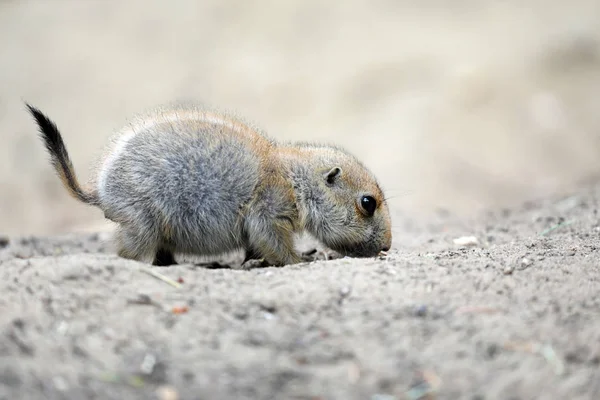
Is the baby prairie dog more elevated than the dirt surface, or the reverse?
the baby prairie dog

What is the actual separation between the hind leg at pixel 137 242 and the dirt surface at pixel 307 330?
106 centimetres

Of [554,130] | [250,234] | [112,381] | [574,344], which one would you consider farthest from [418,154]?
[112,381]

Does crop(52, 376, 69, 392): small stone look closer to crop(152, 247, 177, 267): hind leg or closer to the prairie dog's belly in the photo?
the prairie dog's belly

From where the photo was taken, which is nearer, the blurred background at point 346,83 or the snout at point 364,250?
the snout at point 364,250

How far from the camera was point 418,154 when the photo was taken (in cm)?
1166

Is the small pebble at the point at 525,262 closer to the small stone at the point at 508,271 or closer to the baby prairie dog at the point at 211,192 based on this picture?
the small stone at the point at 508,271

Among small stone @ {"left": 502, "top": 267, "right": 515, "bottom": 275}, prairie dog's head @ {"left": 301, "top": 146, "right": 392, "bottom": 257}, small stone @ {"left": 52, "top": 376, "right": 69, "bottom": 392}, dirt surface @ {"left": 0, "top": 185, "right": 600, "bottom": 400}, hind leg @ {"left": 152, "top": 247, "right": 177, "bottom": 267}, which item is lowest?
small stone @ {"left": 52, "top": 376, "right": 69, "bottom": 392}

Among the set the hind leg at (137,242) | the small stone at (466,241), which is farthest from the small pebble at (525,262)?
the hind leg at (137,242)

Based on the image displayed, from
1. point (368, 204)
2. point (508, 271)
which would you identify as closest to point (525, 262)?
point (508, 271)

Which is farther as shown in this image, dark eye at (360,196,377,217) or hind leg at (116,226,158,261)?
dark eye at (360,196,377,217)

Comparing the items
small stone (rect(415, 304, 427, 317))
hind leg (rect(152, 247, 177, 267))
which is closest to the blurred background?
hind leg (rect(152, 247, 177, 267))

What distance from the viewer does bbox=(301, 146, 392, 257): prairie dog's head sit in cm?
614

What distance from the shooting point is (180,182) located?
18.8ft

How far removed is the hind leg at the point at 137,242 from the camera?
5.75 m
